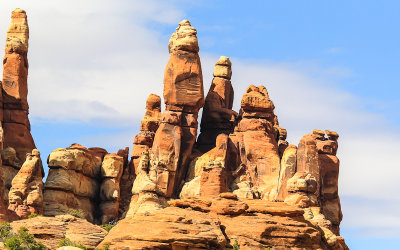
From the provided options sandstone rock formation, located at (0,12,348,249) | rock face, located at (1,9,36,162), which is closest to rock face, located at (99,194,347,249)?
sandstone rock formation, located at (0,12,348,249)

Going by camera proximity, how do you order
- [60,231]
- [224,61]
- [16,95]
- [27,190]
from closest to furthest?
[60,231] < [27,190] < [16,95] < [224,61]

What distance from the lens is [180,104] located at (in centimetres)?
11306

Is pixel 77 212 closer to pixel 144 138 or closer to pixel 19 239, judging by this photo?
pixel 144 138

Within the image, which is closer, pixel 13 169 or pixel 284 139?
pixel 13 169

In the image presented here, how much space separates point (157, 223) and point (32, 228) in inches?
323

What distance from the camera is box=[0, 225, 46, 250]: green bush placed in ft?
256

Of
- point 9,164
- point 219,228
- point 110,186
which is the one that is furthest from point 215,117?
point 219,228

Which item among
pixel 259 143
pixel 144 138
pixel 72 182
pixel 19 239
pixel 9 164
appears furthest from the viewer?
pixel 144 138

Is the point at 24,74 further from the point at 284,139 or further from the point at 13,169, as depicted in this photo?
the point at 284,139

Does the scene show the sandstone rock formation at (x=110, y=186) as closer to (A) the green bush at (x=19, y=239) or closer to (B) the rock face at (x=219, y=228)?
(B) the rock face at (x=219, y=228)

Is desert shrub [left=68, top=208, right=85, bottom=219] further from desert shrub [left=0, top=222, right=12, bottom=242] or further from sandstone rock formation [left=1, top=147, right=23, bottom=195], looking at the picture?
desert shrub [left=0, top=222, right=12, bottom=242]

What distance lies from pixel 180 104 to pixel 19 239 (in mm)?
35372

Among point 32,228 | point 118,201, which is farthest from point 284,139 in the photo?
point 32,228

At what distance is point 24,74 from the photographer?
116188 mm
